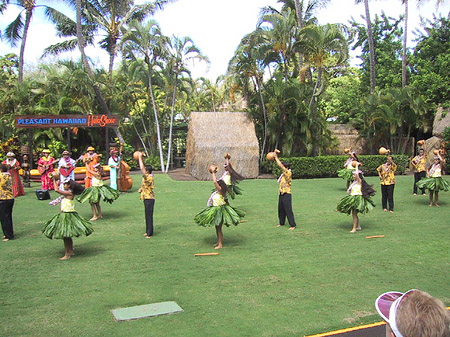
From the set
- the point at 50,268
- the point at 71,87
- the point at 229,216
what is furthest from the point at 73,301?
the point at 71,87

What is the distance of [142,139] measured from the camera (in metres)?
25.3

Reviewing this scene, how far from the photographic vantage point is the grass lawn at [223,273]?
16.4 ft

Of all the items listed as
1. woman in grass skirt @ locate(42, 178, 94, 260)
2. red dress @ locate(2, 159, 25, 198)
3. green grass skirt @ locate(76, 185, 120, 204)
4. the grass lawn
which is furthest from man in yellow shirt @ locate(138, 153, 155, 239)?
red dress @ locate(2, 159, 25, 198)

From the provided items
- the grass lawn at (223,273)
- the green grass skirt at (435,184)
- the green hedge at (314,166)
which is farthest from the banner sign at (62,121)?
the green grass skirt at (435,184)

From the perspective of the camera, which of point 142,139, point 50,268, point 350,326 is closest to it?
point 350,326

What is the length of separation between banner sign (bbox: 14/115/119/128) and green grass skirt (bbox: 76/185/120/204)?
8.13m

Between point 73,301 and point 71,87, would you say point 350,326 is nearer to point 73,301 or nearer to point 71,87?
point 73,301

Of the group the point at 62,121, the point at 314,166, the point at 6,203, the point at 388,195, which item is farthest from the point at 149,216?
the point at 314,166

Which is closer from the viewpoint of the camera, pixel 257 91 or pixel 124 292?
pixel 124 292

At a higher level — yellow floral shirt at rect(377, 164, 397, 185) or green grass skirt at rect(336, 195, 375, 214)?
yellow floral shirt at rect(377, 164, 397, 185)

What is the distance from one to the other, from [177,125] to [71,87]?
6.31 m

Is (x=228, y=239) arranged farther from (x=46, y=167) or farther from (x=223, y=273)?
(x=46, y=167)

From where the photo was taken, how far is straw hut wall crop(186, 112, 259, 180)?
1952cm

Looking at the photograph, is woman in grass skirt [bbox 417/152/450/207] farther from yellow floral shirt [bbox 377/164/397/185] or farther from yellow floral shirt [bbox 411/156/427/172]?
yellow floral shirt [bbox 411/156/427/172]
